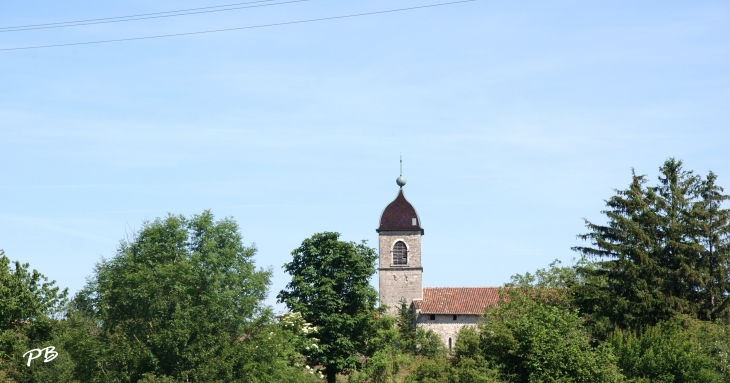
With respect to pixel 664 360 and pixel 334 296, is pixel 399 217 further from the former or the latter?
pixel 664 360

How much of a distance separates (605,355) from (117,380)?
1771cm

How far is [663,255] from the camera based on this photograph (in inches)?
1783

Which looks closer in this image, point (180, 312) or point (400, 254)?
point (180, 312)

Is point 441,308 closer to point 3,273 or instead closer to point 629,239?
point 629,239

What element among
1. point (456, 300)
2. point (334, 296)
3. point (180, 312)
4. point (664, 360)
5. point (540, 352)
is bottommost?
point (664, 360)

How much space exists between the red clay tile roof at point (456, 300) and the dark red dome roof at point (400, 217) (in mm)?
5642

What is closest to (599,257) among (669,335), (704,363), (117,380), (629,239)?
(629,239)

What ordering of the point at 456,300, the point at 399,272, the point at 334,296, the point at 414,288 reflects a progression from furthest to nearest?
the point at 399,272, the point at 414,288, the point at 456,300, the point at 334,296

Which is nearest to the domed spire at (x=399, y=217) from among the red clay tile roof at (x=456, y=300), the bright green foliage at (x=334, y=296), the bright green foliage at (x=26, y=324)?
the red clay tile roof at (x=456, y=300)

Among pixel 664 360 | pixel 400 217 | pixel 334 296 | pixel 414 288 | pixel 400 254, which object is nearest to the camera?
pixel 664 360

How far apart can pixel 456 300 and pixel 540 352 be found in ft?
140

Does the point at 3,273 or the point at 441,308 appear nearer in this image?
the point at 3,273

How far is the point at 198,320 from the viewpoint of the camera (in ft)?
119

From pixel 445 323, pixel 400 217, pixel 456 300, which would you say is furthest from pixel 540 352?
pixel 400 217
